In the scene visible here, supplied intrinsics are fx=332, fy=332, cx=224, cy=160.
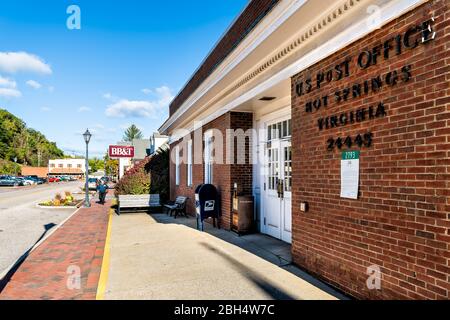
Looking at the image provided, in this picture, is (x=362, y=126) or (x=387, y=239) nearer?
(x=387, y=239)

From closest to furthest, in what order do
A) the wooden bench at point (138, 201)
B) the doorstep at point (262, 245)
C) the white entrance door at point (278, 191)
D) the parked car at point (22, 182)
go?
1. the doorstep at point (262, 245)
2. the white entrance door at point (278, 191)
3. the wooden bench at point (138, 201)
4. the parked car at point (22, 182)

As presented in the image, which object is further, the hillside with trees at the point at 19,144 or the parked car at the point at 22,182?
the hillside with trees at the point at 19,144

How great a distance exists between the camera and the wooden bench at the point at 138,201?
14.3 metres

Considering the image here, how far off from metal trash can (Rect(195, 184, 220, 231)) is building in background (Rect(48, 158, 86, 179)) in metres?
107

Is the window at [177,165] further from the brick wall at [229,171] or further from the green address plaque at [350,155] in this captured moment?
the green address plaque at [350,155]

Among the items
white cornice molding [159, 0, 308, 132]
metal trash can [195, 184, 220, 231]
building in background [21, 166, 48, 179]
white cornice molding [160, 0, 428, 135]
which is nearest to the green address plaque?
white cornice molding [160, 0, 428, 135]

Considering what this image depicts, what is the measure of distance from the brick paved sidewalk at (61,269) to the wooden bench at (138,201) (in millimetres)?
4357

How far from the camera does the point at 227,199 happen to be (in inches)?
358

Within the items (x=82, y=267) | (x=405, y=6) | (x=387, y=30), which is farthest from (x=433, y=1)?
(x=82, y=267)

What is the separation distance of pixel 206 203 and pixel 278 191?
8.46ft

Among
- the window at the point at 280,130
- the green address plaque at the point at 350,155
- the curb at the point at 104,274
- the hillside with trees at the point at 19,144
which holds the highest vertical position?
the hillside with trees at the point at 19,144

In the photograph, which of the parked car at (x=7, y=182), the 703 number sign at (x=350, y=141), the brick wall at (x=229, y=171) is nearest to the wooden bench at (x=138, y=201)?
the brick wall at (x=229, y=171)
